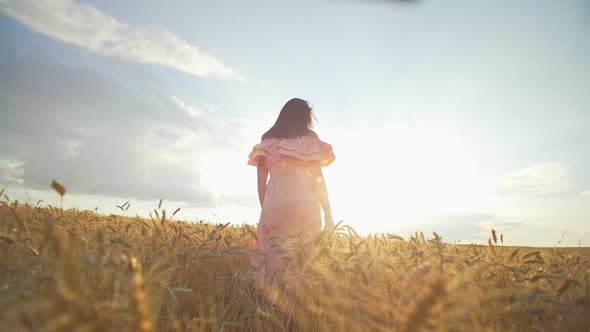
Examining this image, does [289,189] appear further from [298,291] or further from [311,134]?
[298,291]

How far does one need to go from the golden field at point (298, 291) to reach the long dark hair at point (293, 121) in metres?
2.09

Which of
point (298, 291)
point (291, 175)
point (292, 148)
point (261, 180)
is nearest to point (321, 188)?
point (291, 175)

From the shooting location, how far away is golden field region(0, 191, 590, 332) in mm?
846

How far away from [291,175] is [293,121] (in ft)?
2.85

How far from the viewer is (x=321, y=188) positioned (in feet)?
15.0

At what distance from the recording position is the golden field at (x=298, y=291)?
33.3 inches

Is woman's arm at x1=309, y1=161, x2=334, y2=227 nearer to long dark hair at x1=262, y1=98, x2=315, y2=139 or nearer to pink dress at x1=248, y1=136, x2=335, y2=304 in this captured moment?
pink dress at x1=248, y1=136, x2=335, y2=304

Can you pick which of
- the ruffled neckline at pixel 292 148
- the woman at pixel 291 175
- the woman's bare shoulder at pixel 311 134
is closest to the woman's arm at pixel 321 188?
the woman at pixel 291 175

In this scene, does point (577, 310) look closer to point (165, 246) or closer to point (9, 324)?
point (9, 324)

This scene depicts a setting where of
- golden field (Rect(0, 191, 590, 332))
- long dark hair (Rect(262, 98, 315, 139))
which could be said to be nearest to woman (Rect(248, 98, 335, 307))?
long dark hair (Rect(262, 98, 315, 139))

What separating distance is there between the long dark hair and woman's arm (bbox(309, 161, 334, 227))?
0.51 meters

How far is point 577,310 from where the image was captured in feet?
5.25

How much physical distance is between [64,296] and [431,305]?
2.82 ft

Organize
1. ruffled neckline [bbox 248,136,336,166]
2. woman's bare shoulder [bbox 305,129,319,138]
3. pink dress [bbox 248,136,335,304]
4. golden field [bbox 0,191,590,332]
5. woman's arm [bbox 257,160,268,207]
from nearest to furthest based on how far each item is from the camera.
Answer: golden field [bbox 0,191,590,332] → pink dress [bbox 248,136,335,304] → ruffled neckline [bbox 248,136,336,166] → woman's bare shoulder [bbox 305,129,319,138] → woman's arm [bbox 257,160,268,207]
